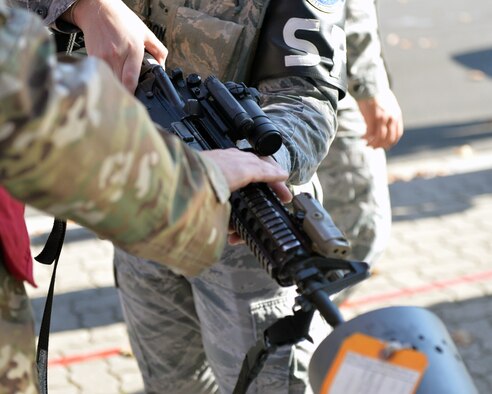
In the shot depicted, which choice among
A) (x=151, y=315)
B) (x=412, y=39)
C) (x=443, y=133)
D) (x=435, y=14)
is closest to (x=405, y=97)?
(x=443, y=133)

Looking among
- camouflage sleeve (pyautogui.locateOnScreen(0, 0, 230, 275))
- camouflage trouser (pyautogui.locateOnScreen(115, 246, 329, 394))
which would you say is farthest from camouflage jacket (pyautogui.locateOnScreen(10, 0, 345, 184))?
camouflage sleeve (pyautogui.locateOnScreen(0, 0, 230, 275))

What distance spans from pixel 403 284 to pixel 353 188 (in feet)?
4.33

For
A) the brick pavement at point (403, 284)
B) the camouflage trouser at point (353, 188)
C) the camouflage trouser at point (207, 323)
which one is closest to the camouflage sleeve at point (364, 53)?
the camouflage trouser at point (353, 188)

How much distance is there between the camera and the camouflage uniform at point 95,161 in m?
1.16

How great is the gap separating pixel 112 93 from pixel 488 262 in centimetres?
Result: 363

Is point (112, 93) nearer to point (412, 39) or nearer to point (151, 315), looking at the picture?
point (151, 315)

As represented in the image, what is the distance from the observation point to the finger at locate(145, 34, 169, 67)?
6.73 feet

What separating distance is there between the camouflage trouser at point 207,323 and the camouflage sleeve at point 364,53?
119 centimetres

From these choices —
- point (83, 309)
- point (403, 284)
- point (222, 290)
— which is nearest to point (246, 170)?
point (222, 290)

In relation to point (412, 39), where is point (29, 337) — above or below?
above

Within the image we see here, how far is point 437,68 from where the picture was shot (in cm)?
789

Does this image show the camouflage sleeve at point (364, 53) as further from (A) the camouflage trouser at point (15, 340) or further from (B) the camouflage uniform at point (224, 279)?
(A) the camouflage trouser at point (15, 340)

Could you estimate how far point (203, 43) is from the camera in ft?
7.36

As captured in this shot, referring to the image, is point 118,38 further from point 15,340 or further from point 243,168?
point 15,340
